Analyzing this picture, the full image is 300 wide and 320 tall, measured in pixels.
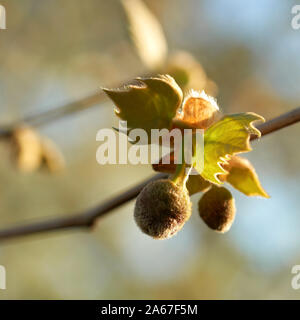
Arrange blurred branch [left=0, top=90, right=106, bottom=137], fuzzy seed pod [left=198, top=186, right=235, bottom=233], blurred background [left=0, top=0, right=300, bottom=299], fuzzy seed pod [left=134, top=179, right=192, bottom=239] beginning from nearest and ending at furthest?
1. fuzzy seed pod [left=134, top=179, right=192, bottom=239]
2. fuzzy seed pod [left=198, top=186, right=235, bottom=233]
3. blurred branch [left=0, top=90, right=106, bottom=137]
4. blurred background [left=0, top=0, right=300, bottom=299]

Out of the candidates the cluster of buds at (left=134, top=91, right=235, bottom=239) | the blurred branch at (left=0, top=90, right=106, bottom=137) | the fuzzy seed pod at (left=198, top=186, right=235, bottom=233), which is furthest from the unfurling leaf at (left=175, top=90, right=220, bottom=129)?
the blurred branch at (left=0, top=90, right=106, bottom=137)

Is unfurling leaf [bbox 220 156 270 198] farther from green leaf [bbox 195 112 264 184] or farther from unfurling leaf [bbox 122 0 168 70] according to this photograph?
unfurling leaf [bbox 122 0 168 70]

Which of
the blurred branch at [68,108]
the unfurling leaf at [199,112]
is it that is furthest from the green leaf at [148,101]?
the blurred branch at [68,108]

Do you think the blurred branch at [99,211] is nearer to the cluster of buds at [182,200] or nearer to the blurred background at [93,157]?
the cluster of buds at [182,200]

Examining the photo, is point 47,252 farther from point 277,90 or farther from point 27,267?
point 277,90

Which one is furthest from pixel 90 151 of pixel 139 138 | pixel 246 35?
pixel 139 138
